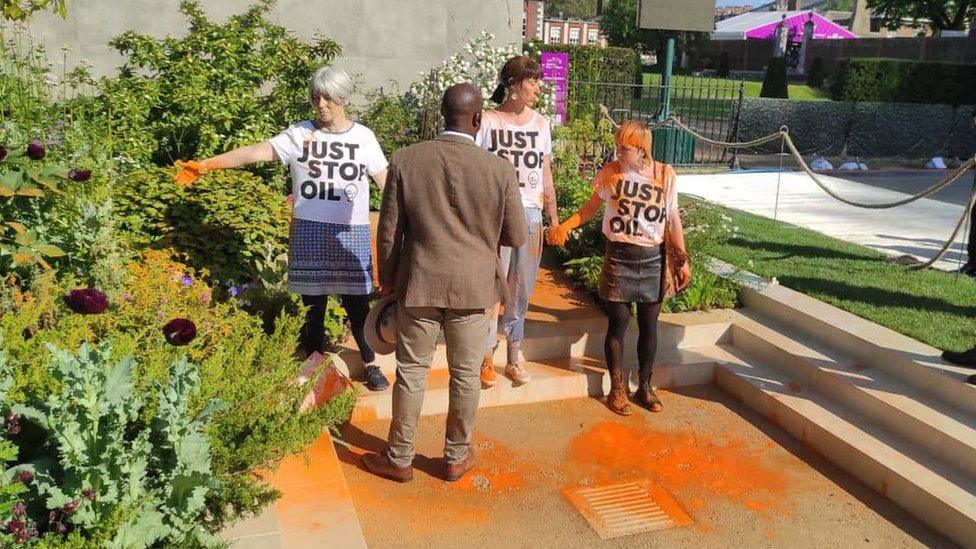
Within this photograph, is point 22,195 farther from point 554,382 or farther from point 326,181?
point 554,382

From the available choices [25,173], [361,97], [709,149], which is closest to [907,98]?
[709,149]

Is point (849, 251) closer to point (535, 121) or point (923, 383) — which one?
point (923, 383)

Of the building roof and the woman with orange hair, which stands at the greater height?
the building roof

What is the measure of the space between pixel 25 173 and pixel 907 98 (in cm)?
1936

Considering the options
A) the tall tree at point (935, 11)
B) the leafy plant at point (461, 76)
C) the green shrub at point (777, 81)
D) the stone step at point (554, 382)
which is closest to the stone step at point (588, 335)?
the stone step at point (554, 382)

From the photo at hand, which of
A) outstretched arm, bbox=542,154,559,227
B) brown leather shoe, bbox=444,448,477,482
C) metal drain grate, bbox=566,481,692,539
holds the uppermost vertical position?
outstretched arm, bbox=542,154,559,227

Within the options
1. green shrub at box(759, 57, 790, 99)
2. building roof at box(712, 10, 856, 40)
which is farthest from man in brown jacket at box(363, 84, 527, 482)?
building roof at box(712, 10, 856, 40)

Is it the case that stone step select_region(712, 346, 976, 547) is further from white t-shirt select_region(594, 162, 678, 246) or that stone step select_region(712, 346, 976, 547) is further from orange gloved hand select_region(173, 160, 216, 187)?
orange gloved hand select_region(173, 160, 216, 187)

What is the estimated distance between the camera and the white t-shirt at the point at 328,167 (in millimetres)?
4059

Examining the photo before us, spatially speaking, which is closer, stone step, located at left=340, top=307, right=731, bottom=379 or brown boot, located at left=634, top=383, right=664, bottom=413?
brown boot, located at left=634, top=383, right=664, bottom=413

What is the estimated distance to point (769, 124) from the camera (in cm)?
1739

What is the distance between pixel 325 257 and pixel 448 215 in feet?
3.38

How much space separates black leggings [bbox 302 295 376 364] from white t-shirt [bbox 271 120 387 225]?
18.5 inches

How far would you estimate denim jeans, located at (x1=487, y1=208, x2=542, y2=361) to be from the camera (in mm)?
4473
